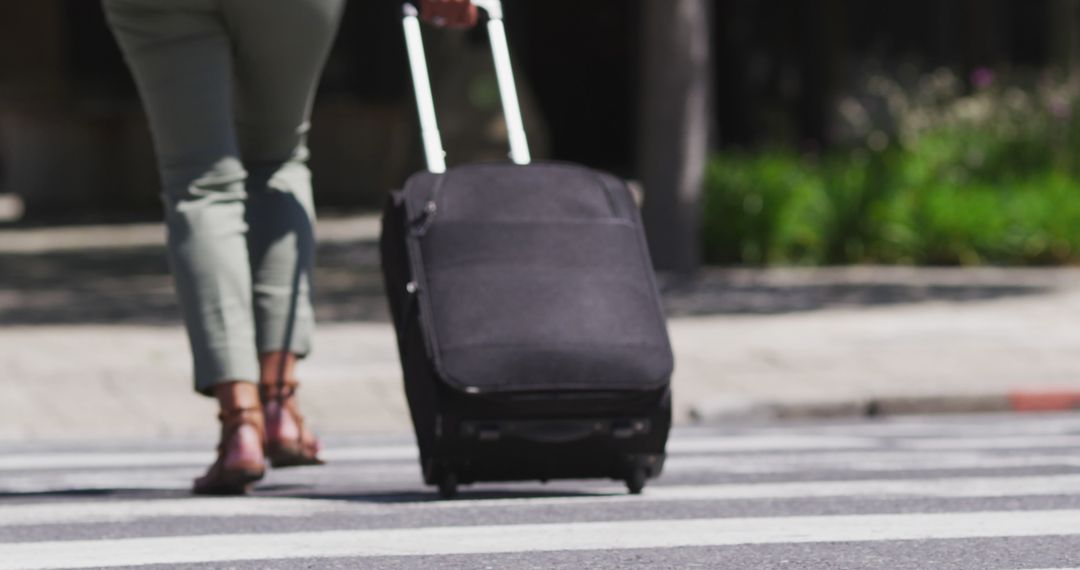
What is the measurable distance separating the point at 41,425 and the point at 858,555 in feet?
15.2

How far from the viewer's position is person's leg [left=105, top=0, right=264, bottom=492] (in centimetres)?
506

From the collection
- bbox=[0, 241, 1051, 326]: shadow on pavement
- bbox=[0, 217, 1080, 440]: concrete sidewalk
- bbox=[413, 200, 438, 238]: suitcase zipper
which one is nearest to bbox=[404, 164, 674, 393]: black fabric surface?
bbox=[413, 200, 438, 238]: suitcase zipper

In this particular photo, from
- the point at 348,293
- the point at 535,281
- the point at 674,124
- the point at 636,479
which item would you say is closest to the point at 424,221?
the point at 535,281

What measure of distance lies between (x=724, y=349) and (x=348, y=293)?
3952 mm

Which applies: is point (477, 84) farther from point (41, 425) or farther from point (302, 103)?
point (302, 103)

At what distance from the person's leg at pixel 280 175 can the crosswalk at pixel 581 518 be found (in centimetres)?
25

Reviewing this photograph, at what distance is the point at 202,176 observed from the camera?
5.15 metres

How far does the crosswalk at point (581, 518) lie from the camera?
4242 mm

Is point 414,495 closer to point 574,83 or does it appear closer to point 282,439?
point 282,439

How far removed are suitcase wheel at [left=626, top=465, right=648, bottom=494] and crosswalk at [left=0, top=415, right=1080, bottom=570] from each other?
0.11 feet

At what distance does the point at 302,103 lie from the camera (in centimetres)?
532

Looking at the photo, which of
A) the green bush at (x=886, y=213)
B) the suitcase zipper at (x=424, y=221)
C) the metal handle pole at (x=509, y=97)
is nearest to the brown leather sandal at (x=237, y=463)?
the suitcase zipper at (x=424, y=221)

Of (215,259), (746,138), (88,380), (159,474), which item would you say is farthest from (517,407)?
(746,138)

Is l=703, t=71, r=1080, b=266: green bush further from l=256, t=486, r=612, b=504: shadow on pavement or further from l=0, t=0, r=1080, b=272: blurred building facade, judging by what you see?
l=256, t=486, r=612, b=504: shadow on pavement
